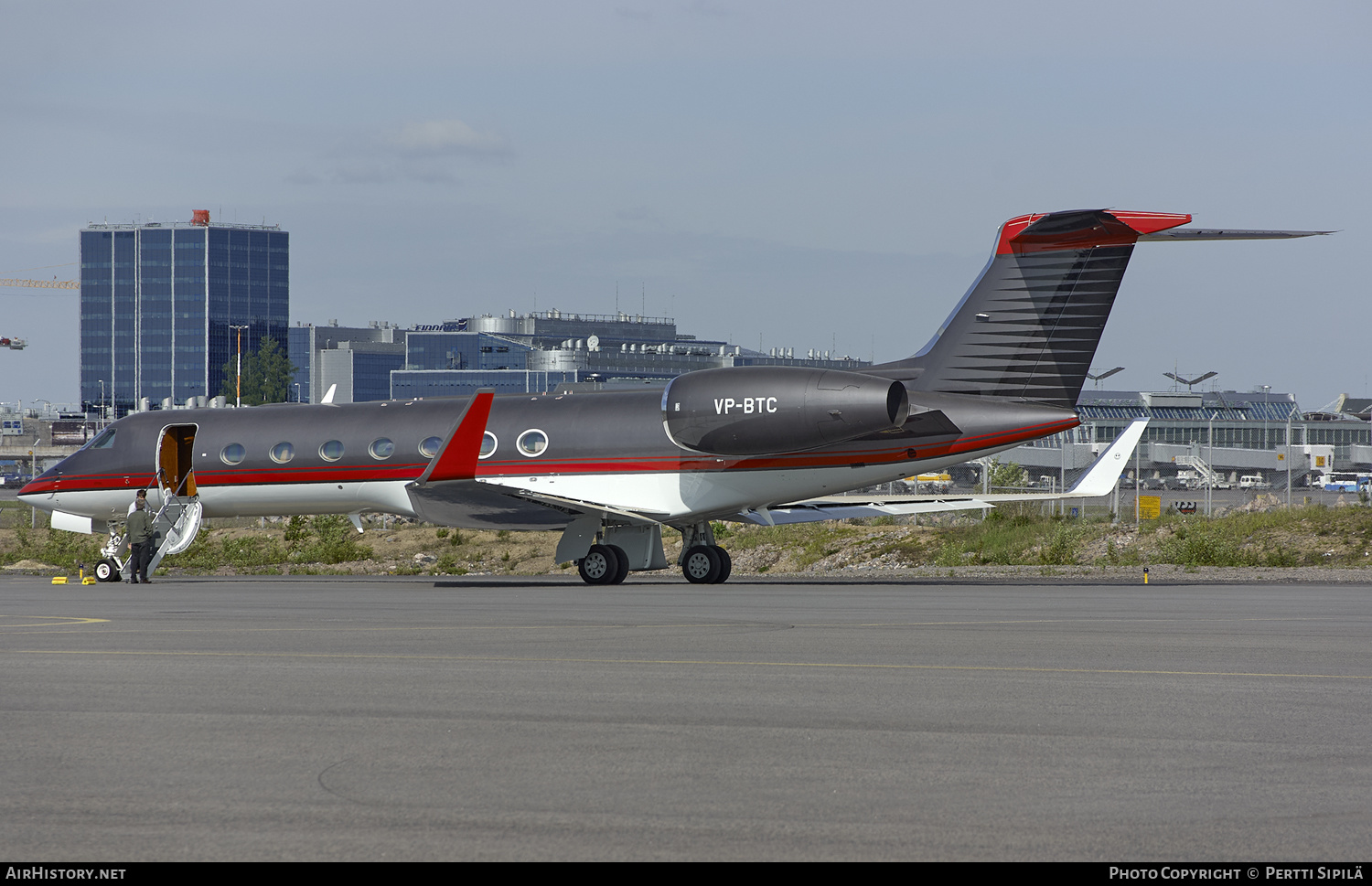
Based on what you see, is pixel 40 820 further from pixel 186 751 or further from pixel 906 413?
pixel 906 413

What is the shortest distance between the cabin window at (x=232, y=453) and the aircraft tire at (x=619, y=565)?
7713 millimetres

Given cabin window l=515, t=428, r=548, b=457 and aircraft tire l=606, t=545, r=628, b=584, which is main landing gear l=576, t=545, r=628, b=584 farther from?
cabin window l=515, t=428, r=548, b=457

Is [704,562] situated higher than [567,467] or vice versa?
[567,467]

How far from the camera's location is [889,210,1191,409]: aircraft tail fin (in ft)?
72.2

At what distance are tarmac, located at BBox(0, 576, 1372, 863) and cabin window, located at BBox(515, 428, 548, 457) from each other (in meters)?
9.68

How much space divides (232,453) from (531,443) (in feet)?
21.1

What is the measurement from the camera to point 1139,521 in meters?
35.2

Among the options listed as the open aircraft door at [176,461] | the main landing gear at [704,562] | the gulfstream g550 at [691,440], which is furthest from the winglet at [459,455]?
the open aircraft door at [176,461]

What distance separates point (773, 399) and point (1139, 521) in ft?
54.1

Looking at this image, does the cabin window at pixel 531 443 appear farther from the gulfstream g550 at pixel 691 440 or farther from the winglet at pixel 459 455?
the winglet at pixel 459 455

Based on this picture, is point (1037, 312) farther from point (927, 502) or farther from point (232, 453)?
point (232, 453)

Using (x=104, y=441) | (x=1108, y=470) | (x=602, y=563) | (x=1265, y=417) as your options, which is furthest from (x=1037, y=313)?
(x=1265, y=417)

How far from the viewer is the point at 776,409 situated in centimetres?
2256

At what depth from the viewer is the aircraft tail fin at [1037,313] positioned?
2200 cm
